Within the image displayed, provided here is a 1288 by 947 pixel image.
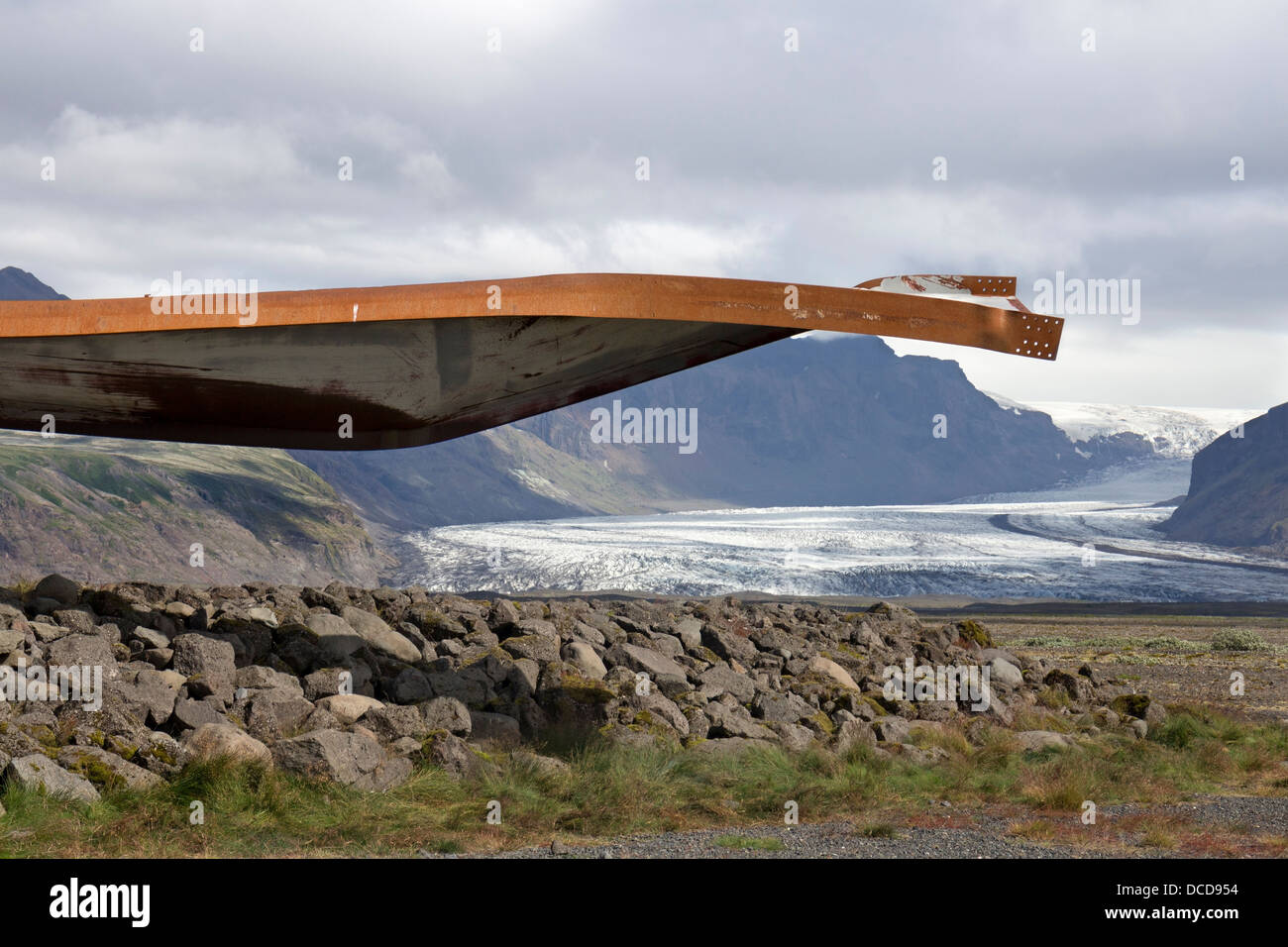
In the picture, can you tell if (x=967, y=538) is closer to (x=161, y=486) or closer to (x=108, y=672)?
(x=161, y=486)

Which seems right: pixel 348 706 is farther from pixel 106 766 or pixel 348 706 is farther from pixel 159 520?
pixel 159 520

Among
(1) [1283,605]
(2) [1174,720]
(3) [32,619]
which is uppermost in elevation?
(3) [32,619]

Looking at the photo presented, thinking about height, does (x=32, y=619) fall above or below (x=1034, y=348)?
below

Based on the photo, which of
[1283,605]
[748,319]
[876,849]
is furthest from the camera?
[1283,605]

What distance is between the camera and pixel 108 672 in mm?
9625

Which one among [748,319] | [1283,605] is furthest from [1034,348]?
[1283,605]

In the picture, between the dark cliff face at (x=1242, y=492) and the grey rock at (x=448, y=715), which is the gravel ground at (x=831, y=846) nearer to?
the grey rock at (x=448, y=715)

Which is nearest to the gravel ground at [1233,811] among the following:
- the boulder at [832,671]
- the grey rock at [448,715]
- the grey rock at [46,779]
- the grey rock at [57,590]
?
the boulder at [832,671]

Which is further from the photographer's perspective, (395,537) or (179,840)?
(395,537)

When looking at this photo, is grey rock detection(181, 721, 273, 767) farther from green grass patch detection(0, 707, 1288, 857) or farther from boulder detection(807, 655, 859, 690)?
boulder detection(807, 655, 859, 690)

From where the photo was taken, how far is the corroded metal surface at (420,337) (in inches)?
346

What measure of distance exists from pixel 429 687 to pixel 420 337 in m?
4.02

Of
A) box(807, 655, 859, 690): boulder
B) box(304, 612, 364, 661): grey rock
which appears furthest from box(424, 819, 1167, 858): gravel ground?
box(807, 655, 859, 690): boulder

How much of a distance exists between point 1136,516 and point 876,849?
545 feet
